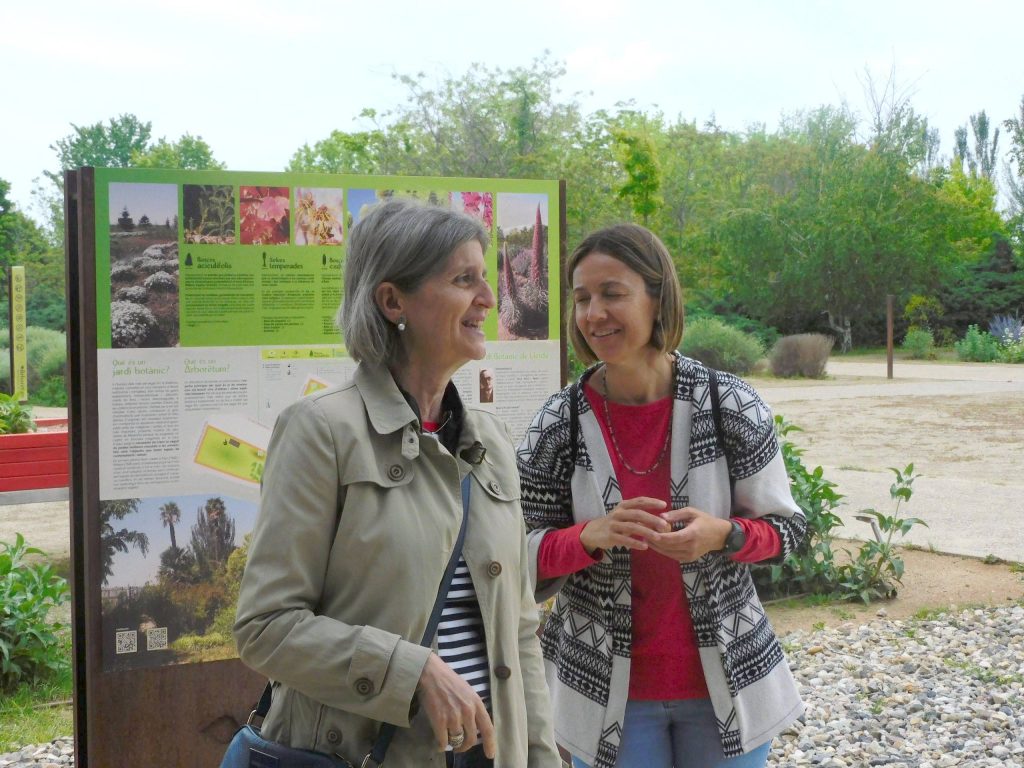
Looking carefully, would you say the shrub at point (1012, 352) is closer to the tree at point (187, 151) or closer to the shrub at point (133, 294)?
the shrub at point (133, 294)

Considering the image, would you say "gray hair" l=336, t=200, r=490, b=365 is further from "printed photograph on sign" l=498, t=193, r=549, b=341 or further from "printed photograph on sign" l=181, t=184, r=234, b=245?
"printed photograph on sign" l=498, t=193, r=549, b=341

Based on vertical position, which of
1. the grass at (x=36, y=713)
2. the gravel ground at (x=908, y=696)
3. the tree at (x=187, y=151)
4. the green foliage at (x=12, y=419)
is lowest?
the grass at (x=36, y=713)

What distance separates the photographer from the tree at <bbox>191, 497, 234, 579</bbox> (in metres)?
3.11

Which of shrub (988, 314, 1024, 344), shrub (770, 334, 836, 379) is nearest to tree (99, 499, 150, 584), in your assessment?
shrub (770, 334, 836, 379)

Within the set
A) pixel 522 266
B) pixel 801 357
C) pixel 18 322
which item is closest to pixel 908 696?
pixel 522 266

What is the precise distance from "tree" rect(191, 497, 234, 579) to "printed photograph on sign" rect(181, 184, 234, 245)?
0.77m

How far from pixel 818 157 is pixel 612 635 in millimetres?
44120

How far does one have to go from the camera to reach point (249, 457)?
3.16 metres

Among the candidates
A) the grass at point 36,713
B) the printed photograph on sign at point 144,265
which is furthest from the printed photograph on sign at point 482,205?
the grass at point 36,713

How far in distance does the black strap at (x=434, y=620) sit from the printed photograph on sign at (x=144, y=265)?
171 cm

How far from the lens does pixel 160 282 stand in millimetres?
3076

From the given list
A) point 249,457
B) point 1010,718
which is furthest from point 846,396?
point 249,457

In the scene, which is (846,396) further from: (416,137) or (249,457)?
(249,457)

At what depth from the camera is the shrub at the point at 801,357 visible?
87.4 feet
